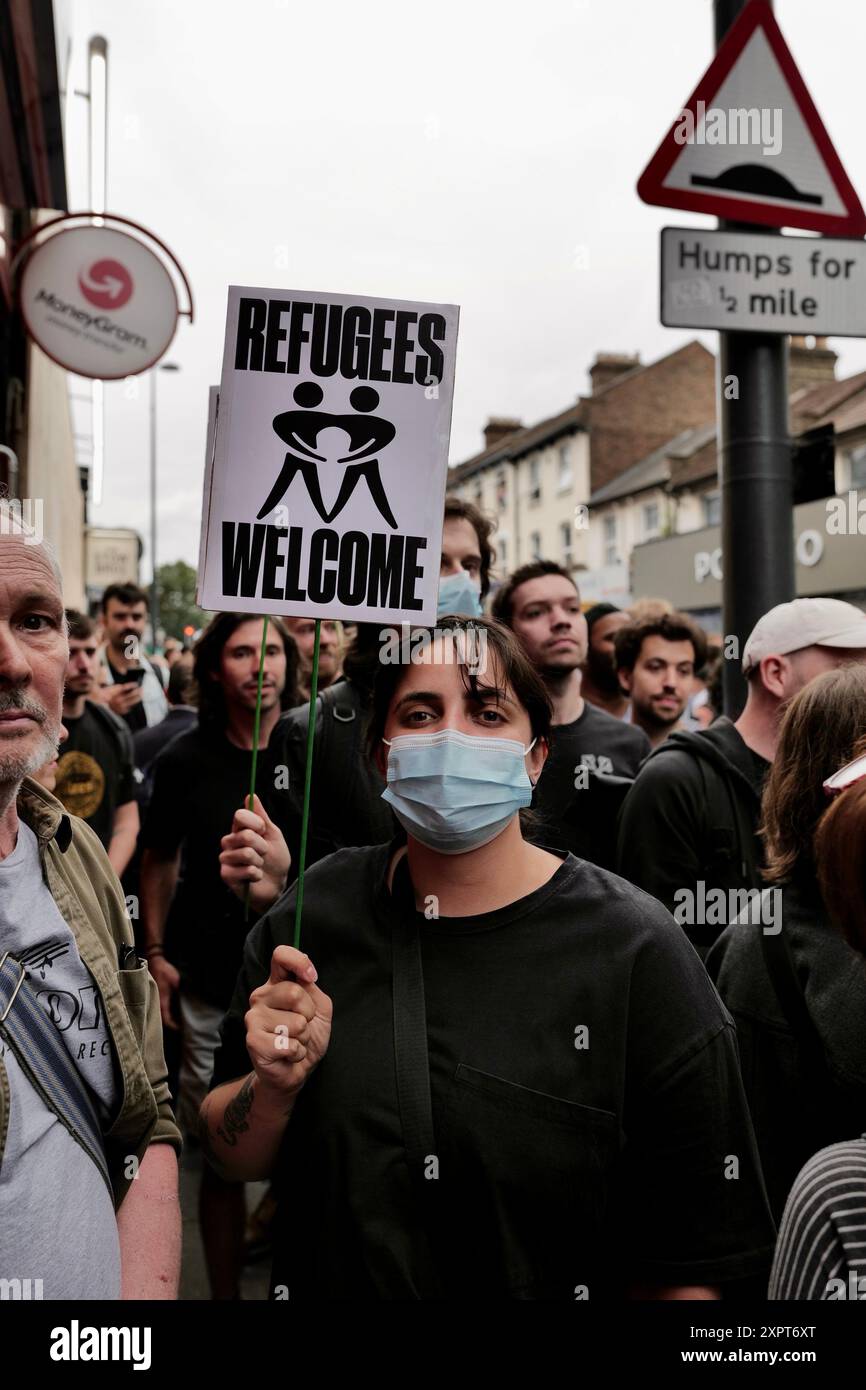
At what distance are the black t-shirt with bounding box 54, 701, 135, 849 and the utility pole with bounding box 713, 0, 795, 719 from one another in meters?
2.61

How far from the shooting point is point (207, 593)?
1.96 metres

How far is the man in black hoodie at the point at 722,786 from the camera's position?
10.0 feet

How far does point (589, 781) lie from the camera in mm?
3779

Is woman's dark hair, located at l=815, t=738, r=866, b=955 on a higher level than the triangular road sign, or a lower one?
lower

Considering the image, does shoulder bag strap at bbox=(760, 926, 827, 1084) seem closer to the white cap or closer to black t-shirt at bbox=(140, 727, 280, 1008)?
the white cap

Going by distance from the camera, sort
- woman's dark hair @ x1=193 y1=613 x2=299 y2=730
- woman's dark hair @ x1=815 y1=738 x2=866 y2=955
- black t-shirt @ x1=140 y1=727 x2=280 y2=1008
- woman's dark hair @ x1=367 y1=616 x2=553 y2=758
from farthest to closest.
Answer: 1. woman's dark hair @ x1=193 y1=613 x2=299 y2=730
2. black t-shirt @ x1=140 y1=727 x2=280 y2=1008
3. woman's dark hair @ x1=367 y1=616 x2=553 y2=758
4. woman's dark hair @ x1=815 y1=738 x2=866 y2=955

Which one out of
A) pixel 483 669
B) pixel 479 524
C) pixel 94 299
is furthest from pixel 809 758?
pixel 94 299

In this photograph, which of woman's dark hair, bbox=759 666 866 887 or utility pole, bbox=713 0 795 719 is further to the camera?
utility pole, bbox=713 0 795 719

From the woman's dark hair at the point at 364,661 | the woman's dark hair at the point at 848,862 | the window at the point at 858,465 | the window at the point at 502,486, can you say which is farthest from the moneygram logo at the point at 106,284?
the window at the point at 502,486

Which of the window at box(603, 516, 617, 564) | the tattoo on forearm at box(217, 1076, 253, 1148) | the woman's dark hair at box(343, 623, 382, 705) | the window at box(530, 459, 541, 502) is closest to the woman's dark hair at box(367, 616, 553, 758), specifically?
the tattoo on forearm at box(217, 1076, 253, 1148)

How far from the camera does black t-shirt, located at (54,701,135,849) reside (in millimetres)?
4949

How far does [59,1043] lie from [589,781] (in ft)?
7.50
